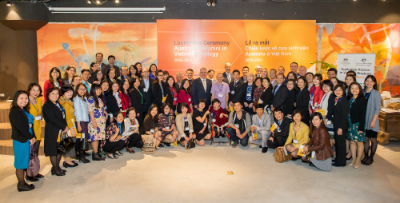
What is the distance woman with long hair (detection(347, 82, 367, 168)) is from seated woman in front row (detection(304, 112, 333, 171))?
18.5 inches

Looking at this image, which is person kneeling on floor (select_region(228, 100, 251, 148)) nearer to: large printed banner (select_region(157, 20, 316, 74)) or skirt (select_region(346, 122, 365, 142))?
skirt (select_region(346, 122, 365, 142))

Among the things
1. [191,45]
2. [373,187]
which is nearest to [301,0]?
[191,45]

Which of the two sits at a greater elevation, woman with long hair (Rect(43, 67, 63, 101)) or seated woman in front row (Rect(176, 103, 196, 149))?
woman with long hair (Rect(43, 67, 63, 101))

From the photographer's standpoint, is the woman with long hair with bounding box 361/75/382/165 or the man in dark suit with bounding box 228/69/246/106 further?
the man in dark suit with bounding box 228/69/246/106

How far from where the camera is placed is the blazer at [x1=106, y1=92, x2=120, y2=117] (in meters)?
4.73

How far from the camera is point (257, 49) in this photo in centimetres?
730

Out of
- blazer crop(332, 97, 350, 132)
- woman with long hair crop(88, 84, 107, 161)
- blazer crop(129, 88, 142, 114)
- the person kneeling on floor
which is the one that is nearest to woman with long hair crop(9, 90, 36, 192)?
woman with long hair crop(88, 84, 107, 161)

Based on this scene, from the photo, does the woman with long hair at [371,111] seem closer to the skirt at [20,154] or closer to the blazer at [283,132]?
the blazer at [283,132]

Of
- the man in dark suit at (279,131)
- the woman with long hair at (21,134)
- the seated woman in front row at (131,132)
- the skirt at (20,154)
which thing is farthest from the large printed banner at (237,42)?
the skirt at (20,154)

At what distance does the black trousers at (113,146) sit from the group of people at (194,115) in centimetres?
2

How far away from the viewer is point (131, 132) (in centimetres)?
487

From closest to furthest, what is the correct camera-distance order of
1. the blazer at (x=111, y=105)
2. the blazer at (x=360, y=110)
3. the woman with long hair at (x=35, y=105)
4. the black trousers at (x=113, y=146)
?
1. the woman with long hair at (x=35, y=105)
2. the blazer at (x=360, y=110)
3. the black trousers at (x=113, y=146)
4. the blazer at (x=111, y=105)

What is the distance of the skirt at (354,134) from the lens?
4.07 metres

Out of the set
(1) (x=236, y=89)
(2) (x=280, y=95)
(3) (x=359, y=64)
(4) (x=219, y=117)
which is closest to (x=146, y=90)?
(4) (x=219, y=117)
